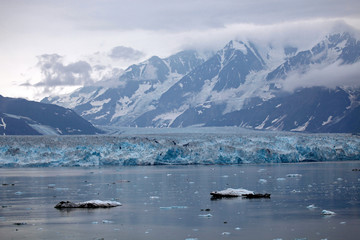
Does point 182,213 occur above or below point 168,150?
below

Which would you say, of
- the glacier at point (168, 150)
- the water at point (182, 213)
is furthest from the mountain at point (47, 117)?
the water at point (182, 213)

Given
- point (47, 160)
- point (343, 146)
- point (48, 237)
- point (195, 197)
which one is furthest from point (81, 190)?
point (343, 146)

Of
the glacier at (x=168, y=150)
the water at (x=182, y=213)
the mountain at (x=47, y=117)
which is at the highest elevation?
the mountain at (x=47, y=117)

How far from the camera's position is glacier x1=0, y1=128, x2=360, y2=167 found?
59.8 meters

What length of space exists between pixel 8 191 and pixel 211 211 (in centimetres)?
1497

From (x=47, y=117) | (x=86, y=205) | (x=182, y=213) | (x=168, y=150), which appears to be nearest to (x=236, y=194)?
(x=182, y=213)


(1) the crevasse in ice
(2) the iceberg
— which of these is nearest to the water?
(2) the iceberg

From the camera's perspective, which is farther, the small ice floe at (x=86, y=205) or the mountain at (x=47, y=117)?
the mountain at (x=47, y=117)

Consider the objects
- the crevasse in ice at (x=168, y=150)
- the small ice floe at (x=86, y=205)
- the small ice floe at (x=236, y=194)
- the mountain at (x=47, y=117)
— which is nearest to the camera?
the small ice floe at (x=86, y=205)

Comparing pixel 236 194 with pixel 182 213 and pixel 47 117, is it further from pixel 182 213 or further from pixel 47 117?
pixel 47 117

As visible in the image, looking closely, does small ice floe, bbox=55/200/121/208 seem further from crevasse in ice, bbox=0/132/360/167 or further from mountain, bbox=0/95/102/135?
mountain, bbox=0/95/102/135

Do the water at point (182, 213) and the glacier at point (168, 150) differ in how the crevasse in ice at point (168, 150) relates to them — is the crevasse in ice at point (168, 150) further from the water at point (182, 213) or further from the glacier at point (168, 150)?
the water at point (182, 213)

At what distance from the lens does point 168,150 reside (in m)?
62.8

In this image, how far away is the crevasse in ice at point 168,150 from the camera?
59.8 m
